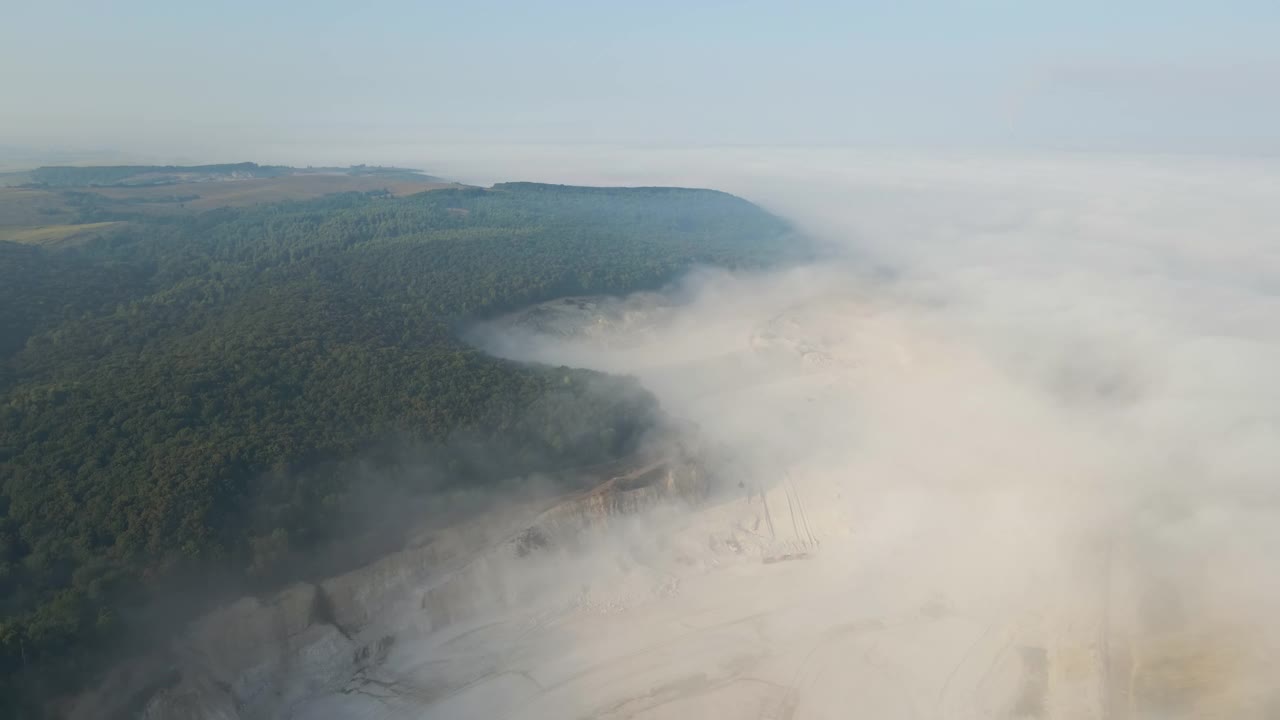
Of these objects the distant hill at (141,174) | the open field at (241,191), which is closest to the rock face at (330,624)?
the open field at (241,191)

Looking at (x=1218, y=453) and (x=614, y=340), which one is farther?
(x=614, y=340)

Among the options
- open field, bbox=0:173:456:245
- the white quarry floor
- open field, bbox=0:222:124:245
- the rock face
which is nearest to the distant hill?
open field, bbox=0:173:456:245

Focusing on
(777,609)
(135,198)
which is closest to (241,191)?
(135,198)

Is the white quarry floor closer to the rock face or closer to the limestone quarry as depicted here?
the limestone quarry

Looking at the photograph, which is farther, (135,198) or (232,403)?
(135,198)

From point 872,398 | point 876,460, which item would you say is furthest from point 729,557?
point 872,398

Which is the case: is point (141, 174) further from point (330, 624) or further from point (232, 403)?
point (330, 624)

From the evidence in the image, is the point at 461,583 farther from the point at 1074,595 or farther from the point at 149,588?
the point at 1074,595
